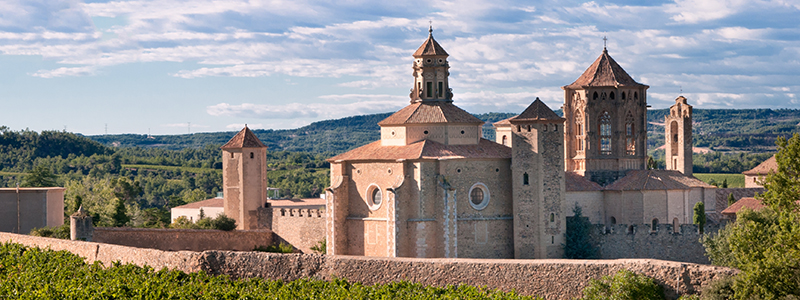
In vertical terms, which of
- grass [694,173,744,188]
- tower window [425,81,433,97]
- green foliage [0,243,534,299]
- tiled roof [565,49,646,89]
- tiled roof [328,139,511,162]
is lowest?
green foliage [0,243,534,299]

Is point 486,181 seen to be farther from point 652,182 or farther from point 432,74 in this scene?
point 652,182

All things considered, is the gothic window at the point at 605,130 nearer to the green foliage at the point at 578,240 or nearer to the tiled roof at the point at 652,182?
the tiled roof at the point at 652,182

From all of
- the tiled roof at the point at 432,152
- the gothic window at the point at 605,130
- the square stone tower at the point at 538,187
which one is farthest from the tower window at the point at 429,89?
the gothic window at the point at 605,130

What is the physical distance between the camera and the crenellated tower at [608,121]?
48.4m

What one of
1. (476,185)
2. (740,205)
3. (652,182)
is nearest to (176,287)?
(476,185)

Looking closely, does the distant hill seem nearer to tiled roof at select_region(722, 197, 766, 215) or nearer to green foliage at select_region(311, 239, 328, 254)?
tiled roof at select_region(722, 197, 766, 215)

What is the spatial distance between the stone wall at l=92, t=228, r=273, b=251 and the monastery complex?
1989 millimetres

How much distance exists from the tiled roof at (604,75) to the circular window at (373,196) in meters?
13.5

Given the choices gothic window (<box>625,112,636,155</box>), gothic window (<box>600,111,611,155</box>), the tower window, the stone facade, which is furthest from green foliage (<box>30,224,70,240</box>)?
gothic window (<box>625,112,636,155</box>)

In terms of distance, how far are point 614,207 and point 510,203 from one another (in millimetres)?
7428

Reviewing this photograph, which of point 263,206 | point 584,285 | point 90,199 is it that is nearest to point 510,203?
point 263,206

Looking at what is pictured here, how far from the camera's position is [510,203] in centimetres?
4062

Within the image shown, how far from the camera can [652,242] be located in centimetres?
4034

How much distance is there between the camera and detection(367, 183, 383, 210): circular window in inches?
1630
